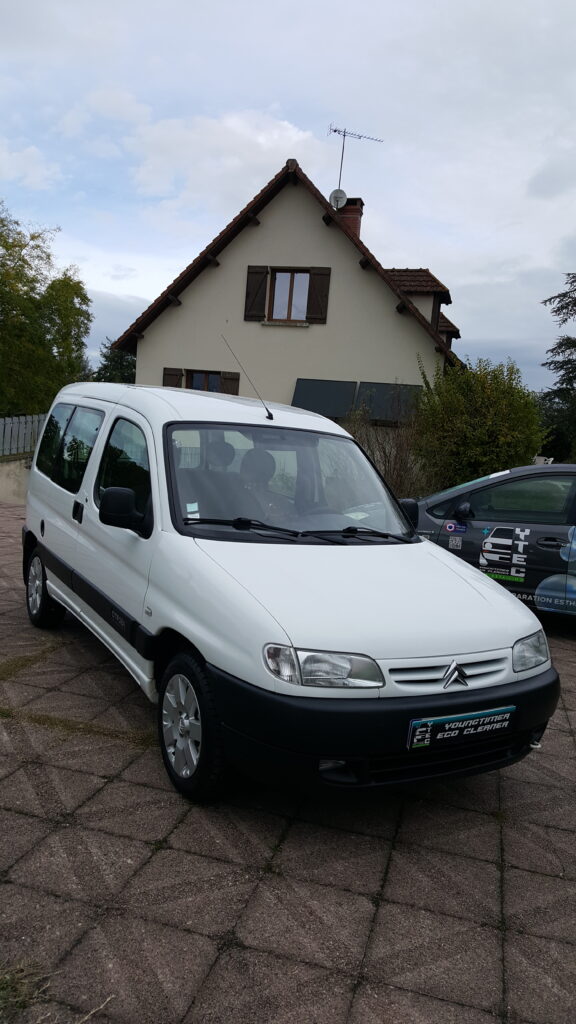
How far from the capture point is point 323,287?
19891mm

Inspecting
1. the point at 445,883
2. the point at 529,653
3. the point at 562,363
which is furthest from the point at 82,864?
the point at 562,363

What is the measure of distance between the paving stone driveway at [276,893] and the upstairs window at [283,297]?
17.2 meters

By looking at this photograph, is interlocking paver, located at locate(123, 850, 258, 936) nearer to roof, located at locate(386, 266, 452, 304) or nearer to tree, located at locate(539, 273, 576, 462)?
roof, located at locate(386, 266, 452, 304)

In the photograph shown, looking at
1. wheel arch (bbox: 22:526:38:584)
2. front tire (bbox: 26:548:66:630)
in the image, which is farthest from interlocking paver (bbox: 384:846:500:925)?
wheel arch (bbox: 22:526:38:584)

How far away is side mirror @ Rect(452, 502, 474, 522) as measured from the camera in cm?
687

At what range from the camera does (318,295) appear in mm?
19969

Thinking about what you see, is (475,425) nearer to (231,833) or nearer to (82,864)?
(231,833)

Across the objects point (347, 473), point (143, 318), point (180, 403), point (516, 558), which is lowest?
point (516, 558)

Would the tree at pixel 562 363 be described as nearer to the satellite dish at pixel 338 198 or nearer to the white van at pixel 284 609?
the satellite dish at pixel 338 198

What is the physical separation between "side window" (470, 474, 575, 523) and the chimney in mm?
16998

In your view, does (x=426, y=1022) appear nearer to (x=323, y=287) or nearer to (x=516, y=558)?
(x=516, y=558)

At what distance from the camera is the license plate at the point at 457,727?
2917 mm

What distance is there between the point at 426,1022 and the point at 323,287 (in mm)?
19100

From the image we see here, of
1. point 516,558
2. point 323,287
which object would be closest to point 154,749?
A: point 516,558
